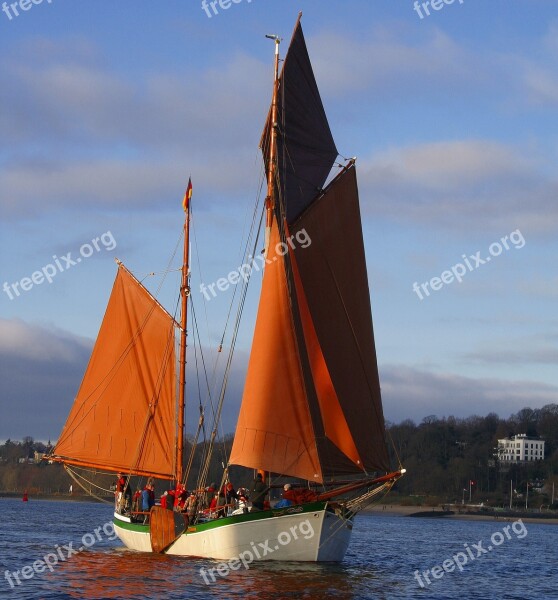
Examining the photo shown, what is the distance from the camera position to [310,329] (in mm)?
46719

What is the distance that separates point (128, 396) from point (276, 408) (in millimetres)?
16076

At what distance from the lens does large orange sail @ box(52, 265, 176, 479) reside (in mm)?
57875

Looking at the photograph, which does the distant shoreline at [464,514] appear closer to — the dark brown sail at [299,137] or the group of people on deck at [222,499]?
the group of people on deck at [222,499]

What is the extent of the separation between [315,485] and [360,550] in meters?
19.0

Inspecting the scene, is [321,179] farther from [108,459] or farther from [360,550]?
[360,550]

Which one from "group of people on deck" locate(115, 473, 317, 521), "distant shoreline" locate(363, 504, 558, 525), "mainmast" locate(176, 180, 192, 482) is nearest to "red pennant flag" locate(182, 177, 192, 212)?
"mainmast" locate(176, 180, 192, 482)

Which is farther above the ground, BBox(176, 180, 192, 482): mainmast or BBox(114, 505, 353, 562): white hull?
BBox(176, 180, 192, 482): mainmast

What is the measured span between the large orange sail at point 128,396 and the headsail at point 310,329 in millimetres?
12381

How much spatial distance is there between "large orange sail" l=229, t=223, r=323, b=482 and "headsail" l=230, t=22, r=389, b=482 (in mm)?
39

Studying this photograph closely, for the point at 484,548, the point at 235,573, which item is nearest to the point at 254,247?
the point at 235,573

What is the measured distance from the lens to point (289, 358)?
45562mm

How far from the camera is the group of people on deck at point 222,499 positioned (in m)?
43.9
